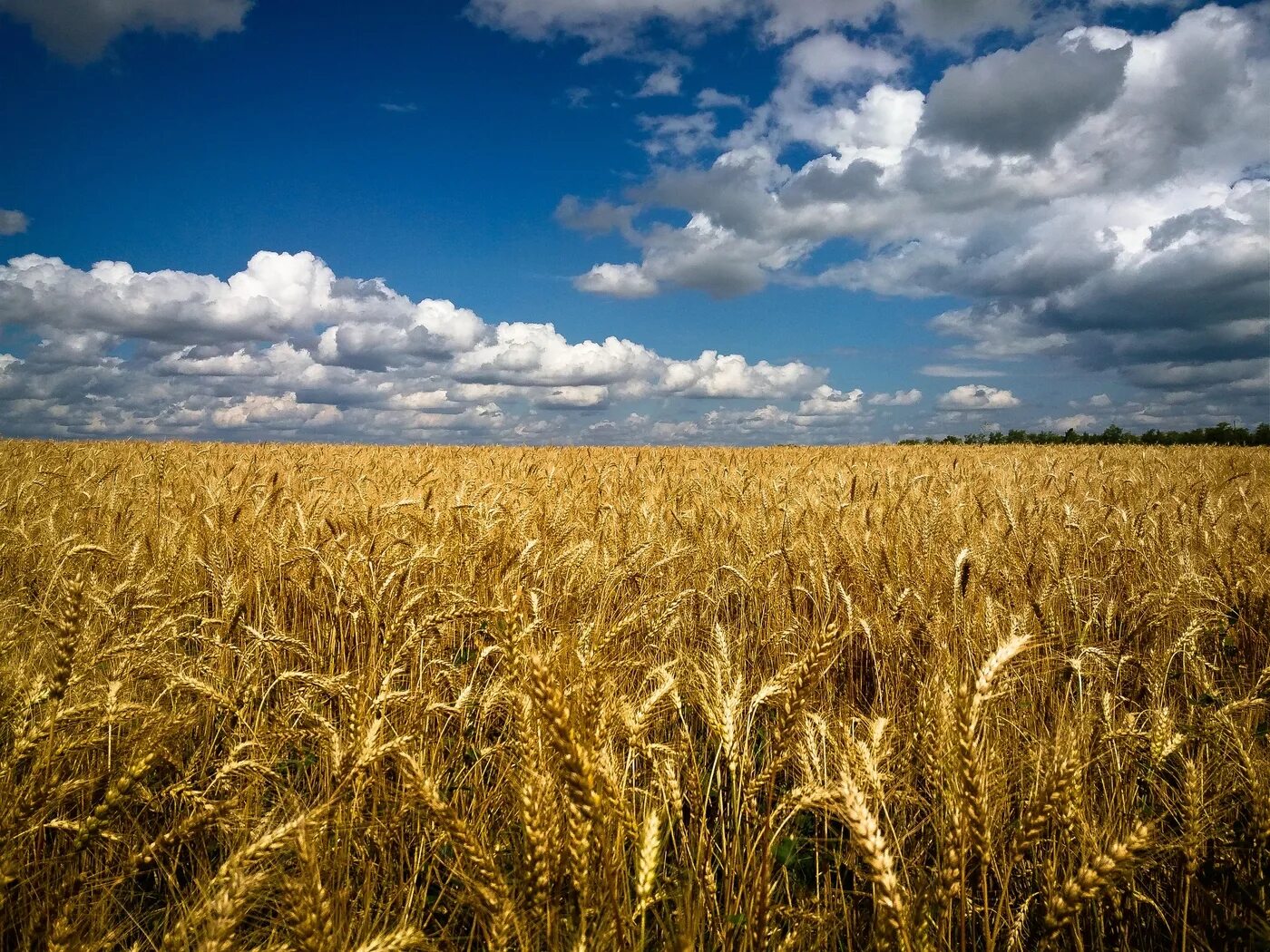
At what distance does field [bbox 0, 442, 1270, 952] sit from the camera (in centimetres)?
119

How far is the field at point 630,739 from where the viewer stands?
46.9 inches

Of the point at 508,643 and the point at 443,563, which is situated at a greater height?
the point at 508,643

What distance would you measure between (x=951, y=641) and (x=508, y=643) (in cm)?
224

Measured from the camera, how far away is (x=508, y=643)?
135 centimetres

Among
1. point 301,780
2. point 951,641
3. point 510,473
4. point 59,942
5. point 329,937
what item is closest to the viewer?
point 329,937

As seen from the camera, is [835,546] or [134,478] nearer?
[835,546]

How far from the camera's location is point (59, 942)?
118cm

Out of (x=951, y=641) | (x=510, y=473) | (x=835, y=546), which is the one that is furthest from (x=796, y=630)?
(x=510, y=473)

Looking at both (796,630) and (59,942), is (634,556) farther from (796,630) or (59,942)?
(59,942)

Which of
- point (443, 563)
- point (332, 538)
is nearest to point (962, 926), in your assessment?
point (443, 563)

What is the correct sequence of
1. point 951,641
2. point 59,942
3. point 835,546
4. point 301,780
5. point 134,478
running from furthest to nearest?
point 134,478, point 835,546, point 951,641, point 301,780, point 59,942

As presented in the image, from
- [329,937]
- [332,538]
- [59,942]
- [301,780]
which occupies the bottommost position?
[301,780]

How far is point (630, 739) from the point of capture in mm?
1487

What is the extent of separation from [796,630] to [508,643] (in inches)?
76.9
